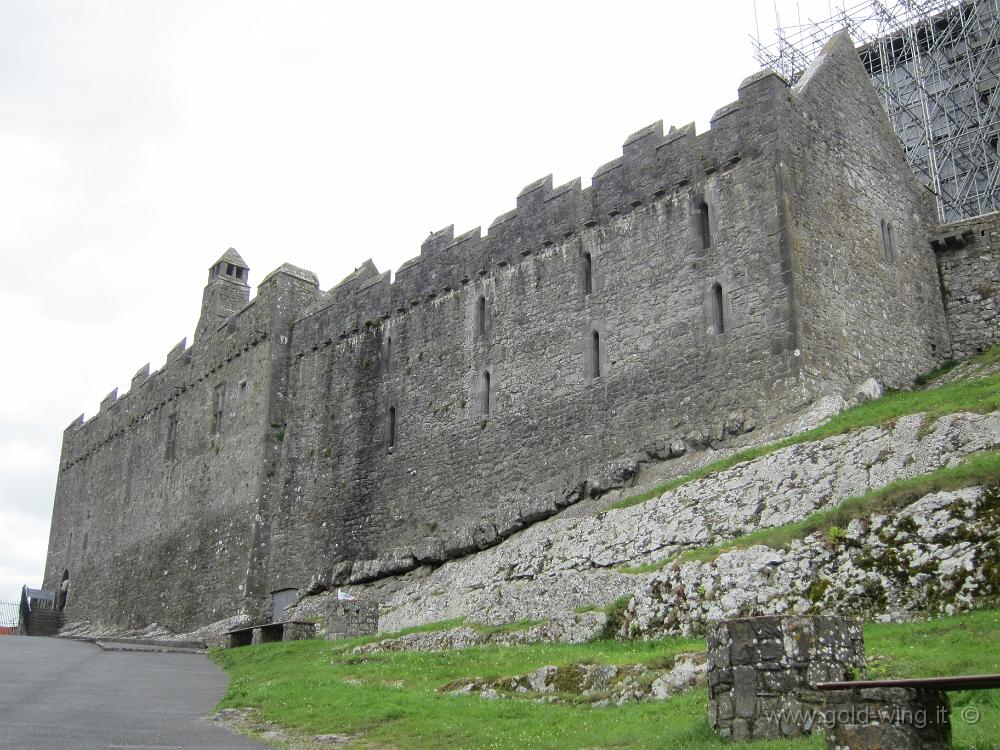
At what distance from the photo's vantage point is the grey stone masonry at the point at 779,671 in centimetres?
926

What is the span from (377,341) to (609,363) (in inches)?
387

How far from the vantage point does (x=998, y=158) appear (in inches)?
1667

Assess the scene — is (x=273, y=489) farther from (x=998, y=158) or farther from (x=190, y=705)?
(x=998, y=158)

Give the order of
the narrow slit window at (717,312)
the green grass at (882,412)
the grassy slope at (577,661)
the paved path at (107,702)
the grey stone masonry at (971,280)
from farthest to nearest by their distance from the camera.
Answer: the grey stone masonry at (971,280) → the narrow slit window at (717,312) → the green grass at (882,412) → the paved path at (107,702) → the grassy slope at (577,661)

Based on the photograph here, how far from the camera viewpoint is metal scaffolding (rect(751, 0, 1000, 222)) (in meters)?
43.1

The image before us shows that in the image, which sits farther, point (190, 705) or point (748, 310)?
point (748, 310)

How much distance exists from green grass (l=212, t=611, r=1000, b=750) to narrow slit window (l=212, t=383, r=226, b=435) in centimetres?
2149

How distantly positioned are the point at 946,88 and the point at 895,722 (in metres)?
42.5

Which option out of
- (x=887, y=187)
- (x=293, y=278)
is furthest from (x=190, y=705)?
(x=293, y=278)

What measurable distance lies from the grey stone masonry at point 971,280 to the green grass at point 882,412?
542cm

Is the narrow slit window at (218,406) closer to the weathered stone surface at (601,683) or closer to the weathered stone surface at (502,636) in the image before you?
the weathered stone surface at (502,636)

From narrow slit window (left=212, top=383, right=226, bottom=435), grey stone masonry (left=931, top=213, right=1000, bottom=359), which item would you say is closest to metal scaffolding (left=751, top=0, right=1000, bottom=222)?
grey stone masonry (left=931, top=213, right=1000, bottom=359)

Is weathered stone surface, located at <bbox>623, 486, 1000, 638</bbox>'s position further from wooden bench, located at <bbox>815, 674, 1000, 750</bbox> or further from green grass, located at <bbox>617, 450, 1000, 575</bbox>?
wooden bench, located at <bbox>815, 674, 1000, 750</bbox>

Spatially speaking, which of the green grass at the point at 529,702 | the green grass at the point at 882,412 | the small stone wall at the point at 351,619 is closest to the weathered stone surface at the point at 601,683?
the green grass at the point at 529,702
